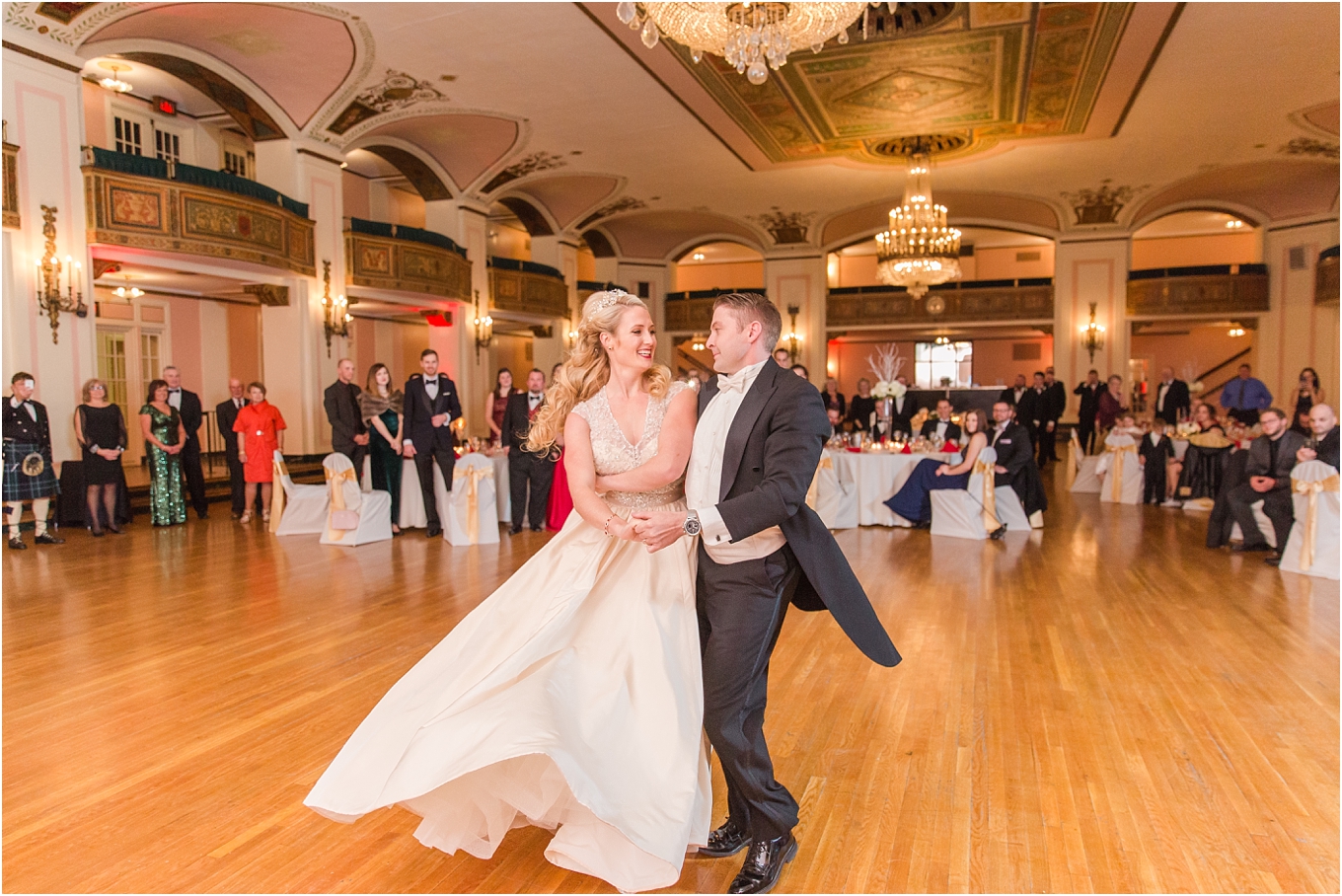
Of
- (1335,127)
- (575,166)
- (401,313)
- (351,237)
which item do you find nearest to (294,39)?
(351,237)

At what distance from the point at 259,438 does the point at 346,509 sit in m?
1.80

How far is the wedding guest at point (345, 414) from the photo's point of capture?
7816mm

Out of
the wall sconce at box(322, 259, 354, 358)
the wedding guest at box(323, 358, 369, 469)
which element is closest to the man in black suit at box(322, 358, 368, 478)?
the wedding guest at box(323, 358, 369, 469)

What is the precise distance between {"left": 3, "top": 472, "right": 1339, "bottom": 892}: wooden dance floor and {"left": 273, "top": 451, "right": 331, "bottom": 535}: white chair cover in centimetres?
179

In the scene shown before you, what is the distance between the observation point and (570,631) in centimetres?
214

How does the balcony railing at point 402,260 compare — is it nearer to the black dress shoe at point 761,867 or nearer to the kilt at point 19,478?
the kilt at point 19,478

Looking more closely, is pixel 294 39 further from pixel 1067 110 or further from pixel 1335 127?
pixel 1335 127

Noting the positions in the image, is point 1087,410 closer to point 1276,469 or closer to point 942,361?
point 1276,469

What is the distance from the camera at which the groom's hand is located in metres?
1.90

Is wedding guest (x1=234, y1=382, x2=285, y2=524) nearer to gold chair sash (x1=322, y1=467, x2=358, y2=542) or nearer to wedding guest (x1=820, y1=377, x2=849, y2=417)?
gold chair sash (x1=322, y1=467, x2=358, y2=542)

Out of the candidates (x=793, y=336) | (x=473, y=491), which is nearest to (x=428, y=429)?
(x=473, y=491)

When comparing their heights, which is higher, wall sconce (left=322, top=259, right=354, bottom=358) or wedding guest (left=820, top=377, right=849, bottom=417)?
wall sconce (left=322, top=259, right=354, bottom=358)

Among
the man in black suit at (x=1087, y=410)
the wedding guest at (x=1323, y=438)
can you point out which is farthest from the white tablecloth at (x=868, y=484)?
the man in black suit at (x=1087, y=410)

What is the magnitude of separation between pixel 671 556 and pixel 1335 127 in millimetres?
13826
